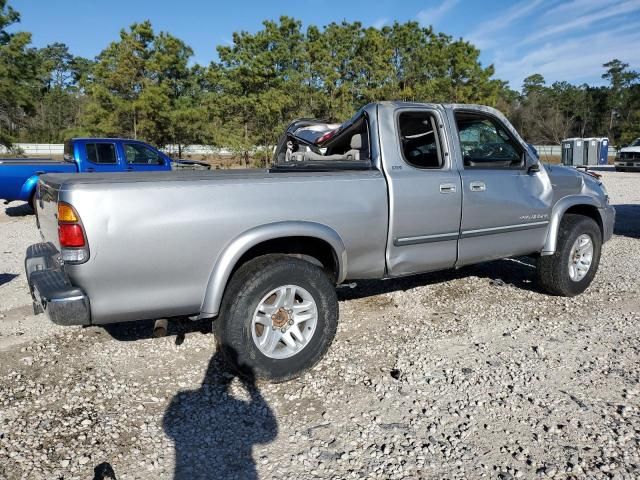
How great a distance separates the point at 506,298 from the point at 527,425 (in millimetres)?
2533

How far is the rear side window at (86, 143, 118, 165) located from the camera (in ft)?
36.7

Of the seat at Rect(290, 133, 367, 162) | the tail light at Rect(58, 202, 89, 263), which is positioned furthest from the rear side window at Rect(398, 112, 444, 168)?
the tail light at Rect(58, 202, 89, 263)

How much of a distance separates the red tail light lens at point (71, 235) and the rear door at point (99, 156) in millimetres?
8797

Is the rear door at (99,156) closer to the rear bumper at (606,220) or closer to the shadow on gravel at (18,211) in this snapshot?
the shadow on gravel at (18,211)

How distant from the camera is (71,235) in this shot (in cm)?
280

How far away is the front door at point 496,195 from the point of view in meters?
4.32

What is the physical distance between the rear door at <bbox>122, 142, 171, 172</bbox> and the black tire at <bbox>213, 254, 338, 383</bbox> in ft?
30.2

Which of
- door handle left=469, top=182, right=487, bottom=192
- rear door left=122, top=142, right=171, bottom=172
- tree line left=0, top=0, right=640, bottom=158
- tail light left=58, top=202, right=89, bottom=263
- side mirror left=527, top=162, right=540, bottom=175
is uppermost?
tree line left=0, top=0, right=640, bottom=158

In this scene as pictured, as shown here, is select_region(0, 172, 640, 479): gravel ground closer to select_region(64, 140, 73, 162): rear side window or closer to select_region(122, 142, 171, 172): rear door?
select_region(64, 140, 73, 162): rear side window

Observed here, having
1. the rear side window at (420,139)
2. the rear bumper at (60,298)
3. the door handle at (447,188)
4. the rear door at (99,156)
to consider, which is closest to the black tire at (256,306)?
the rear bumper at (60,298)

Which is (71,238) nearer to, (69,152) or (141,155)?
(69,152)

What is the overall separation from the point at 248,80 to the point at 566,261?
17432mm

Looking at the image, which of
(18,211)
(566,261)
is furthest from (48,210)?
(18,211)

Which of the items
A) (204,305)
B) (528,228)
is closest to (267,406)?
(204,305)
